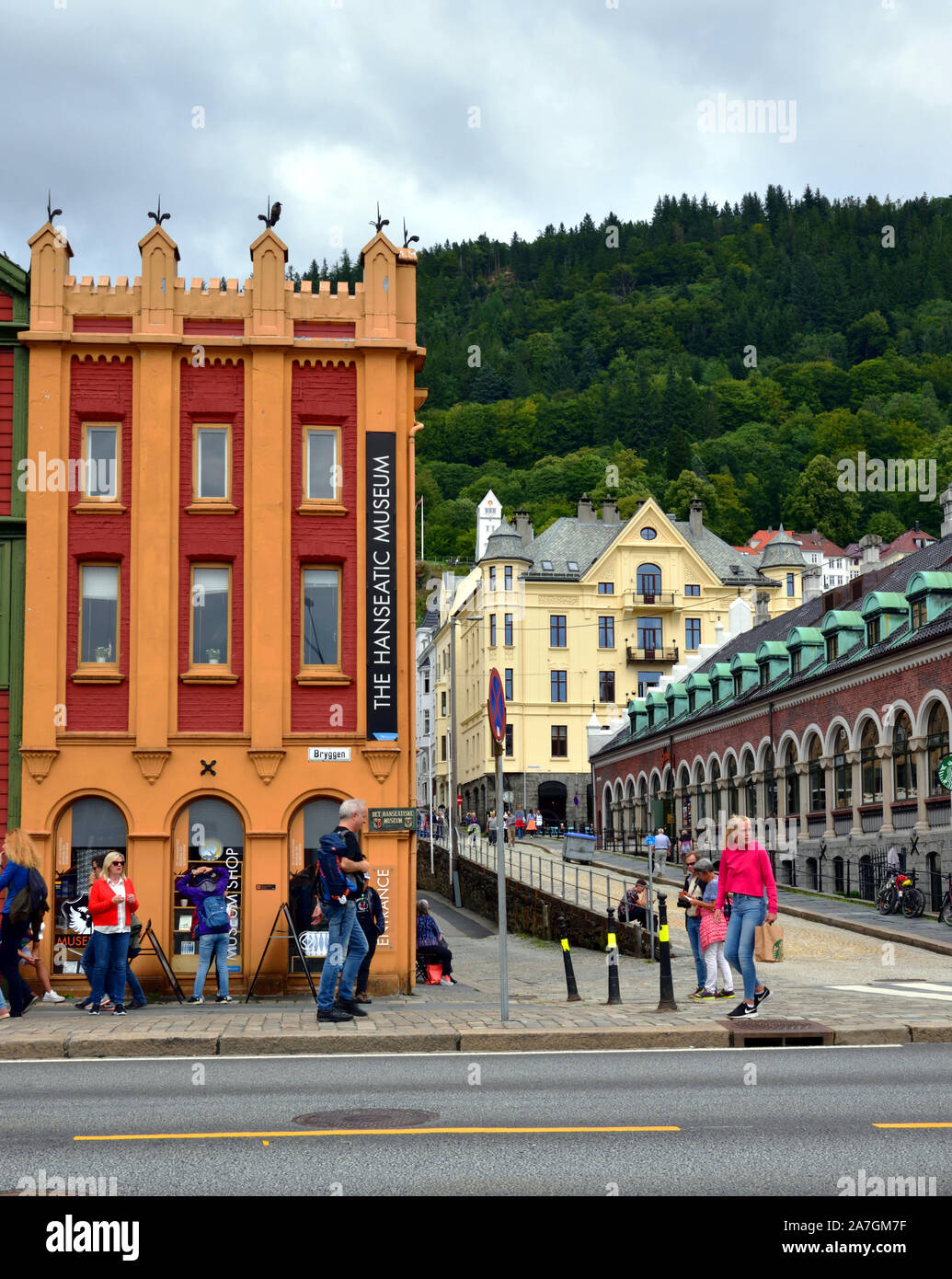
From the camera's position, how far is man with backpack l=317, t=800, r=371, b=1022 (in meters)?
15.1

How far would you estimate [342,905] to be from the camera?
15297 mm

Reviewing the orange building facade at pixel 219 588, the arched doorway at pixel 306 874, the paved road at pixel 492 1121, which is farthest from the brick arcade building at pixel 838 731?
the paved road at pixel 492 1121

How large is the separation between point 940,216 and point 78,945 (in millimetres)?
195195

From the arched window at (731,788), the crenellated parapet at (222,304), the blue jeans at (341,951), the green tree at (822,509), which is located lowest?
the blue jeans at (341,951)

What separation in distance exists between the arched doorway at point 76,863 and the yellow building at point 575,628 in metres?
63.2

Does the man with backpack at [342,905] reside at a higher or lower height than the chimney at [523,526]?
lower

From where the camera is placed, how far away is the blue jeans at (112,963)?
55.7 ft

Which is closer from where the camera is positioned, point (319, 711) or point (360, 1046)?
point (360, 1046)

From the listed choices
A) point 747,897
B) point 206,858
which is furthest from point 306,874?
point 747,897

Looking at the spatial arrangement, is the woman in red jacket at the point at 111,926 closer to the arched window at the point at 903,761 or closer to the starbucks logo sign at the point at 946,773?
the starbucks logo sign at the point at 946,773

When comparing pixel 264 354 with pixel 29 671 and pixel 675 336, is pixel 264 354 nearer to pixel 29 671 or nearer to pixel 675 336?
pixel 29 671

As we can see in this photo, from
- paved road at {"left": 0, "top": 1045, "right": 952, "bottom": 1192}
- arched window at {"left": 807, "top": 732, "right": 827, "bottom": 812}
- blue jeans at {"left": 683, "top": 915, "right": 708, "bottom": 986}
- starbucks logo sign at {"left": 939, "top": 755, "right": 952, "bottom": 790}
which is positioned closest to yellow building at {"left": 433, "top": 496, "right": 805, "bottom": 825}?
arched window at {"left": 807, "top": 732, "right": 827, "bottom": 812}

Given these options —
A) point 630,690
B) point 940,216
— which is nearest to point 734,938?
point 630,690
